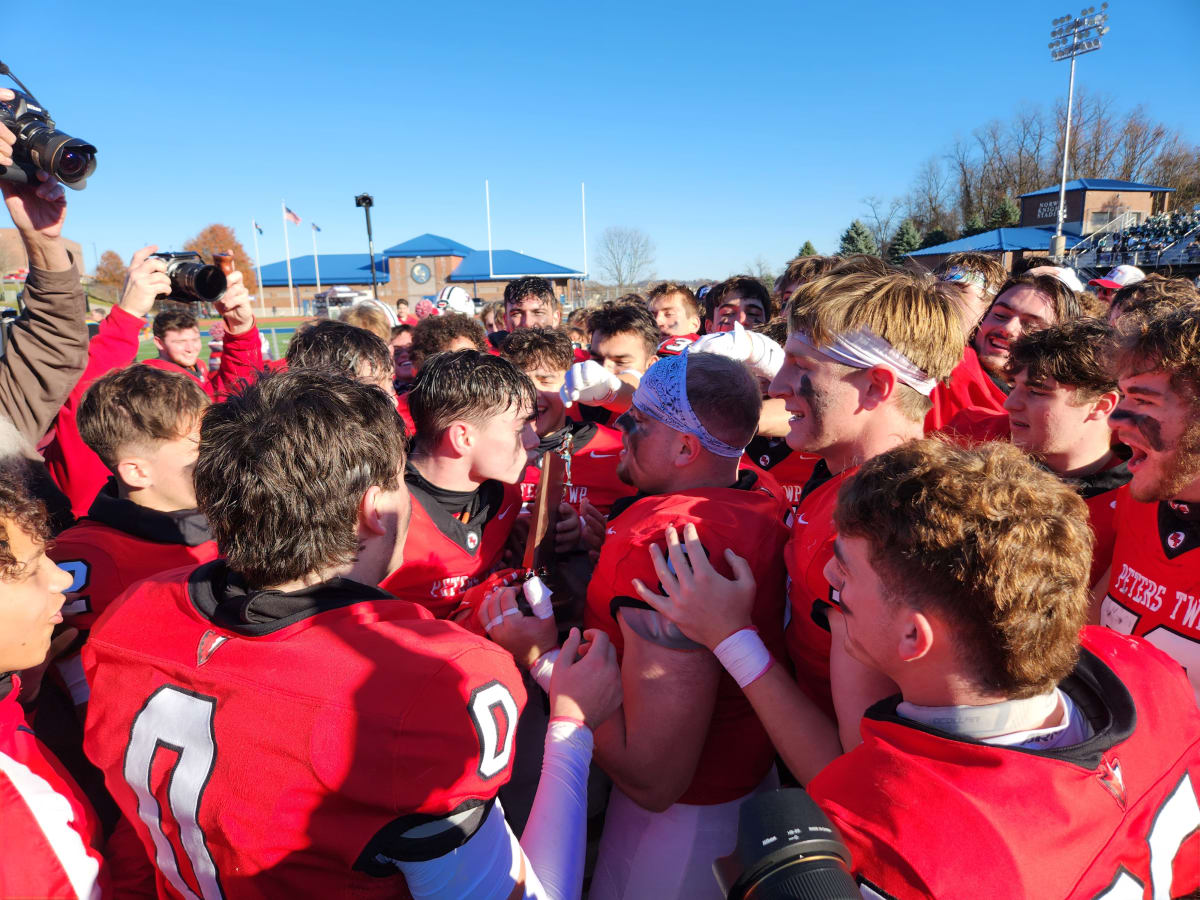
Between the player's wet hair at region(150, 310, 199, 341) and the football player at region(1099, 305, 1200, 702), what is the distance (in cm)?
776

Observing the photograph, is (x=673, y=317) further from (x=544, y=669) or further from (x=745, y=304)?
(x=544, y=669)

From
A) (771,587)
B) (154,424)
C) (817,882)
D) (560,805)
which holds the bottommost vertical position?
(560,805)

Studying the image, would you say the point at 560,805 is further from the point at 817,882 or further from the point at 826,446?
the point at 826,446

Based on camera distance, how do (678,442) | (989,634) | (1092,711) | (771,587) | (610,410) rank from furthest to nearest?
(610,410) < (678,442) < (771,587) < (1092,711) < (989,634)

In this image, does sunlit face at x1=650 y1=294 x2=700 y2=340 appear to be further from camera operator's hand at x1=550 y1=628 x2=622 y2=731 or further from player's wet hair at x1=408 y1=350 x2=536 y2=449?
camera operator's hand at x1=550 y1=628 x2=622 y2=731

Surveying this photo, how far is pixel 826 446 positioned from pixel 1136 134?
6635 centimetres

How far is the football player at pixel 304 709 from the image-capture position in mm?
1229

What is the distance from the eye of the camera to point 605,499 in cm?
409

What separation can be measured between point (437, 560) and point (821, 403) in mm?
1547

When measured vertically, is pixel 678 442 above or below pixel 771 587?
above

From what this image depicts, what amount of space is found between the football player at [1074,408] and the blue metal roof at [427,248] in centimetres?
6442

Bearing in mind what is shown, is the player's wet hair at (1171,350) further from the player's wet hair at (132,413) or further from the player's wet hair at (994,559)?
the player's wet hair at (132,413)

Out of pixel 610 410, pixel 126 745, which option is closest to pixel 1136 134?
pixel 610 410

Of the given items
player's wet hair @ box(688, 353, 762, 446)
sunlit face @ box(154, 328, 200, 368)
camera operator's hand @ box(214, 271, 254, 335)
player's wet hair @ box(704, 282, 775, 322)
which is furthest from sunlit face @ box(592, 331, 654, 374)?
sunlit face @ box(154, 328, 200, 368)
